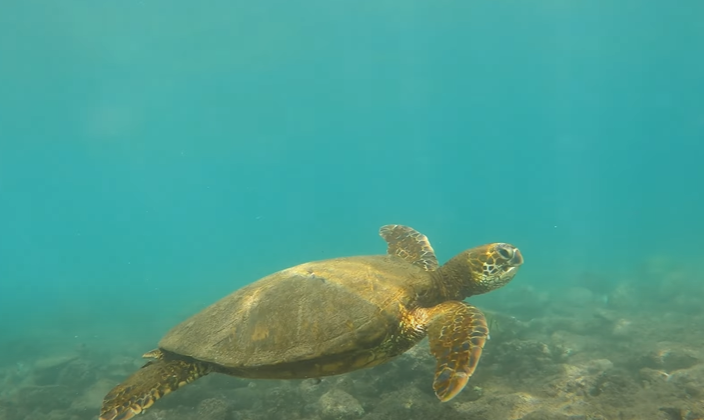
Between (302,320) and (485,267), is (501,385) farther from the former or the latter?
(302,320)

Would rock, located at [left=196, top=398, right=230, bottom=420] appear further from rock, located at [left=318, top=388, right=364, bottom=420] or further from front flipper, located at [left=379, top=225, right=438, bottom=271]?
front flipper, located at [left=379, top=225, right=438, bottom=271]

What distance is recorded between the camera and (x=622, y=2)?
182 ft

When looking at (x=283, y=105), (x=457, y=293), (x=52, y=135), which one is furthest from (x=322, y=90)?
(x=457, y=293)

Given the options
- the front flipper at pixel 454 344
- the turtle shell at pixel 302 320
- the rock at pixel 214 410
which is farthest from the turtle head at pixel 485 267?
the rock at pixel 214 410

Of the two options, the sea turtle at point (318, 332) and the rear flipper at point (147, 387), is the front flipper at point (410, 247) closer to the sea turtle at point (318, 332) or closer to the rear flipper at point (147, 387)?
the sea turtle at point (318, 332)

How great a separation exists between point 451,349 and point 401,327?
69cm

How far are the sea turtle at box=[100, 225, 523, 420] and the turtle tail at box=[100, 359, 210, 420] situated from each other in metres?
0.01

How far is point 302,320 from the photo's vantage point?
436cm

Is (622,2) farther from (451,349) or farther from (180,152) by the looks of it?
(180,152)

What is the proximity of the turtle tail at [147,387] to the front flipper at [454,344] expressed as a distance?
2.80 meters

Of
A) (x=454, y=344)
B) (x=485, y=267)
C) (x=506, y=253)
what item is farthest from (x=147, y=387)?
(x=506, y=253)

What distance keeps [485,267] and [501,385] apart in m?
2.96

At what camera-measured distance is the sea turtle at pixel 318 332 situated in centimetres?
412

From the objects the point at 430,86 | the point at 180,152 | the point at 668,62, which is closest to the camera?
the point at 668,62
